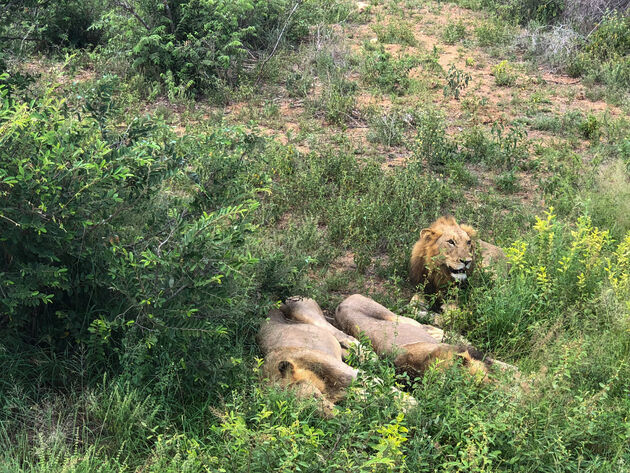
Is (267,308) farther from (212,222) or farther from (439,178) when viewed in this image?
(439,178)

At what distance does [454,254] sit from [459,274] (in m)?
0.18

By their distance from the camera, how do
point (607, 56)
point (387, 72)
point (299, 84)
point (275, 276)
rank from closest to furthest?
point (275, 276), point (299, 84), point (387, 72), point (607, 56)

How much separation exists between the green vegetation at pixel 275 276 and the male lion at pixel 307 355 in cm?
12

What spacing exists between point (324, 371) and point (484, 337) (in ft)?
5.22

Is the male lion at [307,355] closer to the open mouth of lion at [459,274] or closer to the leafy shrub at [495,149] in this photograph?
the open mouth of lion at [459,274]

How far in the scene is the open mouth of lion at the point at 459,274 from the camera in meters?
5.50

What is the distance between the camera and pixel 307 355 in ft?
13.6

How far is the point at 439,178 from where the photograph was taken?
7672 mm

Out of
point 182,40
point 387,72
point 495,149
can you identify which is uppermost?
point 182,40

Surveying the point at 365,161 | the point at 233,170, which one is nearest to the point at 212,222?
the point at 233,170

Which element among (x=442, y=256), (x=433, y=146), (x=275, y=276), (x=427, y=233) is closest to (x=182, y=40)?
(x=433, y=146)

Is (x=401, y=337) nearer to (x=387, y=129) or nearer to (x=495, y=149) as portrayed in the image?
(x=495, y=149)

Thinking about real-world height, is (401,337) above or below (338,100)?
below

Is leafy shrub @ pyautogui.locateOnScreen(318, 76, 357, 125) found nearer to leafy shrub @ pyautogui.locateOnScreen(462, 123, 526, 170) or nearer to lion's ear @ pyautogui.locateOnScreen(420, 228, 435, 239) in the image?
leafy shrub @ pyautogui.locateOnScreen(462, 123, 526, 170)
